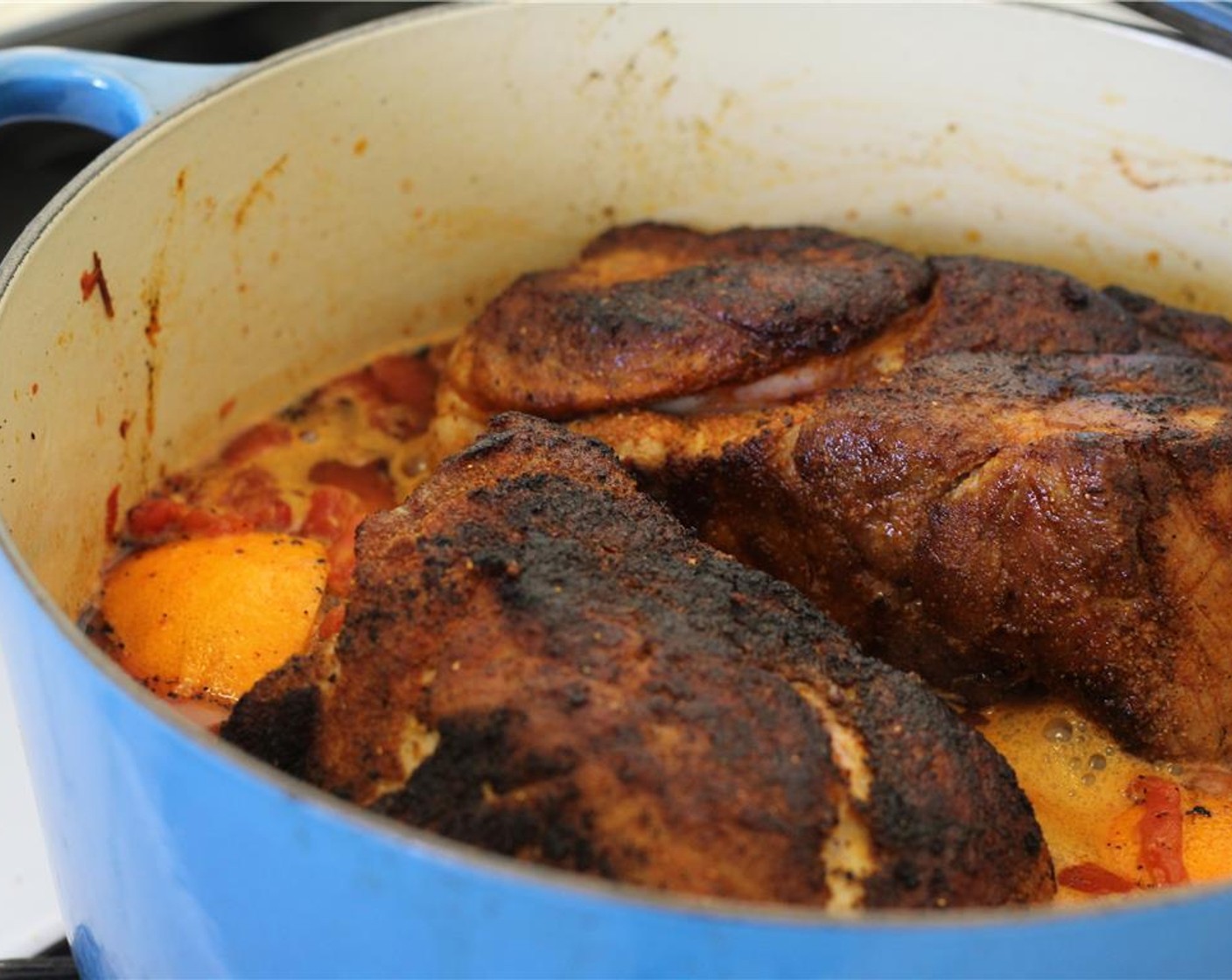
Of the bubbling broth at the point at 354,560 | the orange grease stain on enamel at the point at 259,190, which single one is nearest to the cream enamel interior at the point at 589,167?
the orange grease stain on enamel at the point at 259,190

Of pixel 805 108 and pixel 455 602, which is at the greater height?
pixel 805 108

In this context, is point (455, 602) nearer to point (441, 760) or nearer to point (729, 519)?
point (441, 760)

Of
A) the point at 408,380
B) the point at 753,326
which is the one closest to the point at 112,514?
the point at 408,380

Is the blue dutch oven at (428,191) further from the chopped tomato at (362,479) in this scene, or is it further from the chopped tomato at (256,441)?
the chopped tomato at (362,479)

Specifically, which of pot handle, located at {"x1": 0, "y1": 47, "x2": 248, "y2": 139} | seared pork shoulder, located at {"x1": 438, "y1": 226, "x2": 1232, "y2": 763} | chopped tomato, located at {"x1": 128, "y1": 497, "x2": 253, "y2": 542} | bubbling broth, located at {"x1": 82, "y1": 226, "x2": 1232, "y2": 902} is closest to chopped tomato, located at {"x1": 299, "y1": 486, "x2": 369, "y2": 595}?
bubbling broth, located at {"x1": 82, "y1": 226, "x2": 1232, "y2": 902}

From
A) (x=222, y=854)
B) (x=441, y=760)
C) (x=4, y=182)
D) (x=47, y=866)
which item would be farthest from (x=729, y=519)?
(x=4, y=182)

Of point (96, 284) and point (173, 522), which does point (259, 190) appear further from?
point (173, 522)

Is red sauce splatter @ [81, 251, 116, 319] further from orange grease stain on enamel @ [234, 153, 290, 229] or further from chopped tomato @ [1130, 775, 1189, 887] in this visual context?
chopped tomato @ [1130, 775, 1189, 887]
